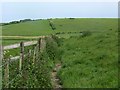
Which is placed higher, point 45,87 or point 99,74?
point 45,87

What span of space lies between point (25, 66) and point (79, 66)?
5039mm

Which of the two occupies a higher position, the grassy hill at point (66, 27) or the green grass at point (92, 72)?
the green grass at point (92, 72)

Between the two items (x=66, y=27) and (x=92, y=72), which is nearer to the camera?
(x=92, y=72)

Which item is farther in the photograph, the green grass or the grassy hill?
the grassy hill

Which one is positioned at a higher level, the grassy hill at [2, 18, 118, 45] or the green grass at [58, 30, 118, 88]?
the green grass at [58, 30, 118, 88]

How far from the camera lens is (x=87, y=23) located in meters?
72.9

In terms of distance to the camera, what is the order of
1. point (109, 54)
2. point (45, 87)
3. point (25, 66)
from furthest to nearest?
point (109, 54)
point (25, 66)
point (45, 87)

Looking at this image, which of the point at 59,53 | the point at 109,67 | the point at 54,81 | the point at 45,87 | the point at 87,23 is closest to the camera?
the point at 45,87

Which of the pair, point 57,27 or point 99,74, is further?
point 57,27

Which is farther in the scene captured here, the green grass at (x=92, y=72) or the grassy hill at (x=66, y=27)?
the grassy hill at (x=66, y=27)

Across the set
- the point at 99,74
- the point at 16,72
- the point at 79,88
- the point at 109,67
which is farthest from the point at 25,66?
the point at 109,67

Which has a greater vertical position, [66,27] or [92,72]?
[92,72]

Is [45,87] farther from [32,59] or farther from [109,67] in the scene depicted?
[109,67]

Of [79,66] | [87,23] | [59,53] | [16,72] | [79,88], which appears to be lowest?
[87,23]
